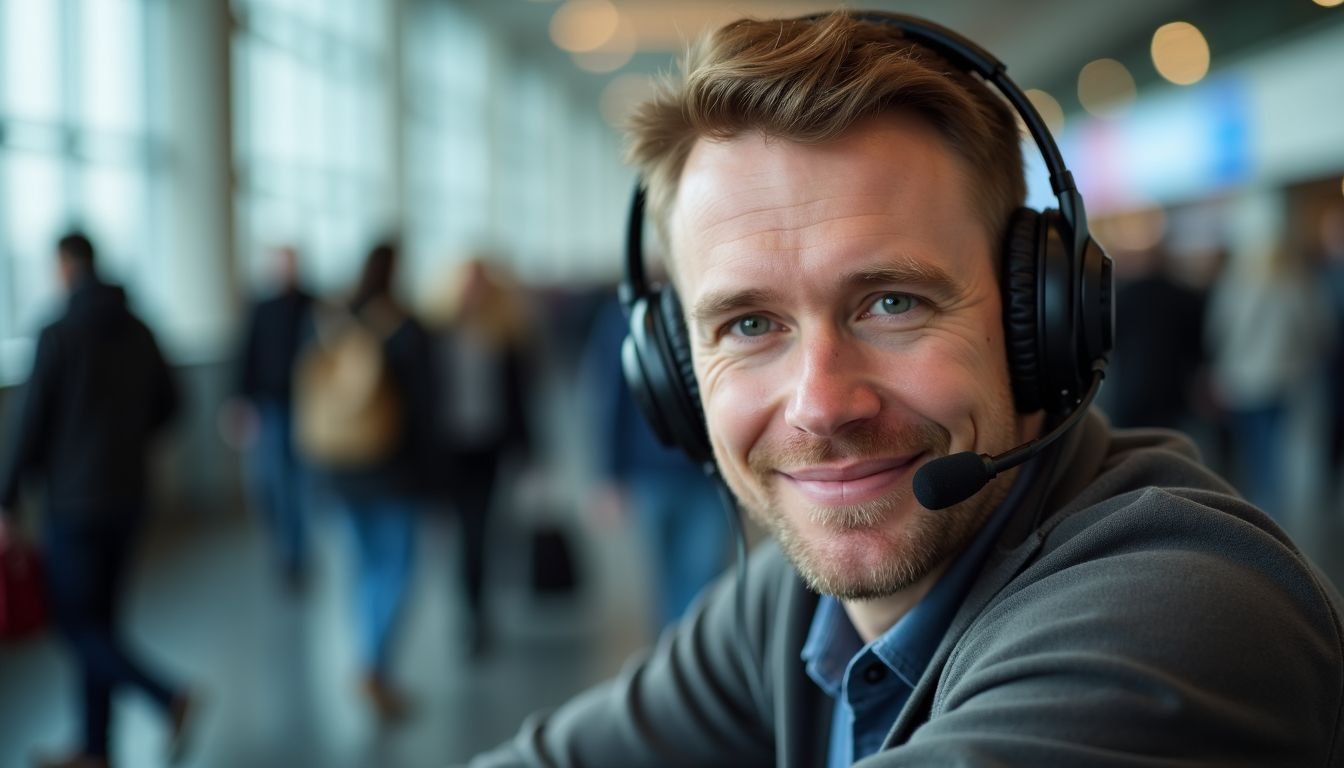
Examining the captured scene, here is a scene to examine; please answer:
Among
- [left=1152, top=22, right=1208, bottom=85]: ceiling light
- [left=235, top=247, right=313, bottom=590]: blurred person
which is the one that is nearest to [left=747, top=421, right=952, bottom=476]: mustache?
[left=235, top=247, right=313, bottom=590]: blurred person

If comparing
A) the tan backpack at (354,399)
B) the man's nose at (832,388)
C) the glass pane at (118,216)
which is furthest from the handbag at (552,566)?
the man's nose at (832,388)

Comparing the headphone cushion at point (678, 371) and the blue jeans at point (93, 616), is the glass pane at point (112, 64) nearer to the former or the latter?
the blue jeans at point (93, 616)

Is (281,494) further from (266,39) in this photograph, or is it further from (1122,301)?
(266,39)

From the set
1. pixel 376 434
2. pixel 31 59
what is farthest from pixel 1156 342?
pixel 31 59

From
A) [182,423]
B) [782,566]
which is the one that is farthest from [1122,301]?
[182,423]

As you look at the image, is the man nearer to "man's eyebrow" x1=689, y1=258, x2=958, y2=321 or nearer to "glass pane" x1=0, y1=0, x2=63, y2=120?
"man's eyebrow" x1=689, y1=258, x2=958, y2=321

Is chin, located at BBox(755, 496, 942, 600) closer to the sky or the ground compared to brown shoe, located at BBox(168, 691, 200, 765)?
closer to the sky

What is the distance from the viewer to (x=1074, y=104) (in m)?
18.9

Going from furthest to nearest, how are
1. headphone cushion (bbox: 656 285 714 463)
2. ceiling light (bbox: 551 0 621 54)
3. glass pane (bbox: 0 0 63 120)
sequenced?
ceiling light (bbox: 551 0 621 54) → glass pane (bbox: 0 0 63 120) → headphone cushion (bbox: 656 285 714 463)

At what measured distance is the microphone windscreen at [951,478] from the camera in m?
1.01

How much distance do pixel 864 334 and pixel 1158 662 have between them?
0.43 metres

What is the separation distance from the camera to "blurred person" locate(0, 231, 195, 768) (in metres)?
3.66

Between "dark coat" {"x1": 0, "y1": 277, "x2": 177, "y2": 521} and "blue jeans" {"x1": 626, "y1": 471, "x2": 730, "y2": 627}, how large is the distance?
185 centimetres

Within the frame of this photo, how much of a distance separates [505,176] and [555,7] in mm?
4313
